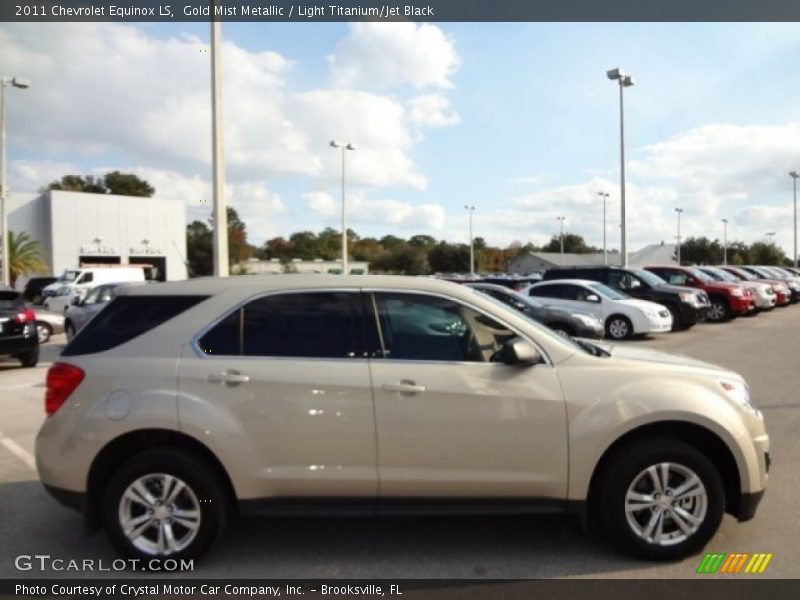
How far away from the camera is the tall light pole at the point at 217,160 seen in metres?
13.9

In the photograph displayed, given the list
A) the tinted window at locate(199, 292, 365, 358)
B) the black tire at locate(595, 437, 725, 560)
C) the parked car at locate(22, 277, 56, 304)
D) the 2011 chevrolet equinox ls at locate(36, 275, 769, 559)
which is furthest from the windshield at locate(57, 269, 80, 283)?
the black tire at locate(595, 437, 725, 560)

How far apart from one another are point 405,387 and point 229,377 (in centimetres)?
105

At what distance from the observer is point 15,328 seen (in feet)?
41.2

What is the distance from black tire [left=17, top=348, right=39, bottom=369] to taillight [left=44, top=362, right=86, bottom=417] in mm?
10210

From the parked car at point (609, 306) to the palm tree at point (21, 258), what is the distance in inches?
1545

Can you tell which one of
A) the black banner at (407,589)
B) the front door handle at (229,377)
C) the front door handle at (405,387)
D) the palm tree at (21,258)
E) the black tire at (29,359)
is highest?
the palm tree at (21,258)

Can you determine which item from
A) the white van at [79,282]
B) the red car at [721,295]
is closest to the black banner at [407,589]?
the red car at [721,295]

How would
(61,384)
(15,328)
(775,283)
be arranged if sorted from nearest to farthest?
(61,384) < (15,328) < (775,283)

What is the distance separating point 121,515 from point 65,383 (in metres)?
0.87

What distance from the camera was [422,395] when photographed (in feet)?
13.1

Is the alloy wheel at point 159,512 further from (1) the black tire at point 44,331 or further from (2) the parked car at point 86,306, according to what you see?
(1) the black tire at point 44,331

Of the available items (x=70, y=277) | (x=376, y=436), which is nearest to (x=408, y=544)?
(x=376, y=436)

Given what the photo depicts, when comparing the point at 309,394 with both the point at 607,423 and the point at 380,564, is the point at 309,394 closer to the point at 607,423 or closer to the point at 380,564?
the point at 380,564

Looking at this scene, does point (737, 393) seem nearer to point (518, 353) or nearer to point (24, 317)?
point (518, 353)
